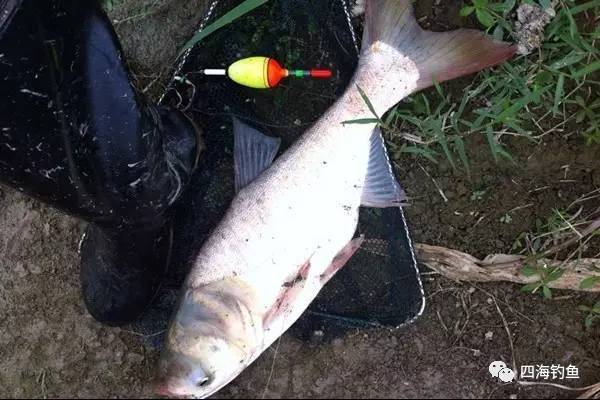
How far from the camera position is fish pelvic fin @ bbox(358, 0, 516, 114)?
179cm

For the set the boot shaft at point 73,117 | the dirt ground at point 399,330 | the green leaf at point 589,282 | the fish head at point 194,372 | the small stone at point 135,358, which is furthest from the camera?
the small stone at point 135,358

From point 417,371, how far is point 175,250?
38.3 inches

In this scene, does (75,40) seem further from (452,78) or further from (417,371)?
(417,371)

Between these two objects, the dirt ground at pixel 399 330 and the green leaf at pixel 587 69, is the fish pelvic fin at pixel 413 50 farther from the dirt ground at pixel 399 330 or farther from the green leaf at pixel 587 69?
the dirt ground at pixel 399 330

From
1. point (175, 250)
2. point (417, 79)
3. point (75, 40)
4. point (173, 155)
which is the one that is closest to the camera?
point (75, 40)

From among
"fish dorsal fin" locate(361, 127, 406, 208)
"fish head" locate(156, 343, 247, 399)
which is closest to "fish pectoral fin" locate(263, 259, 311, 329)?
"fish head" locate(156, 343, 247, 399)

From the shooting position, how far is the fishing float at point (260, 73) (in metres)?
1.93

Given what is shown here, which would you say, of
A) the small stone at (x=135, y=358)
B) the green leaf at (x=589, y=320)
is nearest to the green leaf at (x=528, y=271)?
the green leaf at (x=589, y=320)

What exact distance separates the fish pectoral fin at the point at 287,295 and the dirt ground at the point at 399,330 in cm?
44

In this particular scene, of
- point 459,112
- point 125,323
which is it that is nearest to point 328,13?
point 459,112

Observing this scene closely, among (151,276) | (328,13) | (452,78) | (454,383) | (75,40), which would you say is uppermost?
(75,40)

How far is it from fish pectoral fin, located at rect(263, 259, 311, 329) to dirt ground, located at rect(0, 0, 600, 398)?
0.44 meters

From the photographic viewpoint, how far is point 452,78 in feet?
6.04

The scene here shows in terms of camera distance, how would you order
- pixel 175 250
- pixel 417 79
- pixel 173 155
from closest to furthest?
1. pixel 417 79
2. pixel 173 155
3. pixel 175 250
